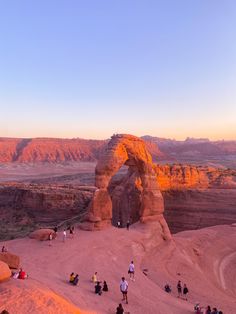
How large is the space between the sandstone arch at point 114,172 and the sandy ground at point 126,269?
1.21 meters

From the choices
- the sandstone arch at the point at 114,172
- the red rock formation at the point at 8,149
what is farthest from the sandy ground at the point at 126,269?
the red rock formation at the point at 8,149

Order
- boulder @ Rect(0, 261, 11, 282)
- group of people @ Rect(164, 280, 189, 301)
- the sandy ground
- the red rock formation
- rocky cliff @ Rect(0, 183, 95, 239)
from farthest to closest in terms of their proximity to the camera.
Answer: the red rock formation, rocky cliff @ Rect(0, 183, 95, 239), group of people @ Rect(164, 280, 189, 301), boulder @ Rect(0, 261, 11, 282), the sandy ground

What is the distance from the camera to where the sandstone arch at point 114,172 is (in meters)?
25.9

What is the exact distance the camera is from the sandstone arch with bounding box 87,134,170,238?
25891 millimetres

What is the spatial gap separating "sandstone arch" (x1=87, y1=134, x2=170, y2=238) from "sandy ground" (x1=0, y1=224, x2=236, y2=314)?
3.99 ft

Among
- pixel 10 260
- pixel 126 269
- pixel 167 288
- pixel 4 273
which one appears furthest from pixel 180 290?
pixel 4 273

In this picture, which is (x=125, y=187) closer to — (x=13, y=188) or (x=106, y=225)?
(x=106, y=225)

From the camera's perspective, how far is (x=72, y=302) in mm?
13047

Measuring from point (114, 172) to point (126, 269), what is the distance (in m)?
8.24

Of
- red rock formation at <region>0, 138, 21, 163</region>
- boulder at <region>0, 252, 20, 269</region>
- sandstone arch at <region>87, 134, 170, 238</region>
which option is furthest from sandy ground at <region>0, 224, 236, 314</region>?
red rock formation at <region>0, 138, 21, 163</region>

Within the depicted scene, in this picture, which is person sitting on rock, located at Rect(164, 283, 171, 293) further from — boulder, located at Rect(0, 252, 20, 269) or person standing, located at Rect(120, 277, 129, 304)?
boulder, located at Rect(0, 252, 20, 269)

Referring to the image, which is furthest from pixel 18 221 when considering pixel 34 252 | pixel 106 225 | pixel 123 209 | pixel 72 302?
pixel 72 302

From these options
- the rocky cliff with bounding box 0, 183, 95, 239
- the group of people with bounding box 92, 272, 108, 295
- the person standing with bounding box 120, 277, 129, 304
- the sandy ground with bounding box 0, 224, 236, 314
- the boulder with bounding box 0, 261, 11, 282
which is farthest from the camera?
the rocky cliff with bounding box 0, 183, 95, 239

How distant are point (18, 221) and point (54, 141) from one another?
318 ft
